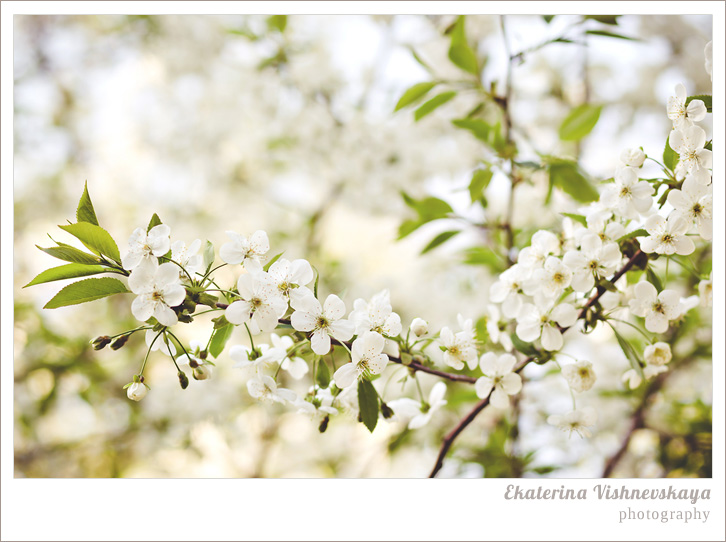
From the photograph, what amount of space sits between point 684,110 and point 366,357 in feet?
1.35

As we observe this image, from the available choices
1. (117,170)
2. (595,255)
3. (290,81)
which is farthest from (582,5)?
(117,170)

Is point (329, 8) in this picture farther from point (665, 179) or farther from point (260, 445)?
point (260, 445)

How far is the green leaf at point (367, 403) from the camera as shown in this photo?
1.72 feet

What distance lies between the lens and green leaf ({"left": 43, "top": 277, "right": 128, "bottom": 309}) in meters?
0.46

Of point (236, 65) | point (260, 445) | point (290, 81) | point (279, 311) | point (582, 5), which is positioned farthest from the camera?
point (260, 445)

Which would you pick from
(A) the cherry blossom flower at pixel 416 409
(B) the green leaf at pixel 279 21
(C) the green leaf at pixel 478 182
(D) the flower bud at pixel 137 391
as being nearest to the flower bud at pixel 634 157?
(C) the green leaf at pixel 478 182

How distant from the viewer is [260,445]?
7.95ft

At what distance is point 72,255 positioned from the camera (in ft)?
1.55

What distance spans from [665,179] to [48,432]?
2.88m

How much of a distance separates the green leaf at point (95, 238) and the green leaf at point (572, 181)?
61cm

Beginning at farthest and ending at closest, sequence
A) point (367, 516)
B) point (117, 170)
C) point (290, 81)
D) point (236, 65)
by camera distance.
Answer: point (117, 170) < point (236, 65) < point (290, 81) < point (367, 516)

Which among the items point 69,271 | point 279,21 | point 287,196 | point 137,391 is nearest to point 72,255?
point 69,271

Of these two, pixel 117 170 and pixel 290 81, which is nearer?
pixel 290 81

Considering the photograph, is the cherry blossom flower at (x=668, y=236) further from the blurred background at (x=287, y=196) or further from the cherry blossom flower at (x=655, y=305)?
the blurred background at (x=287, y=196)
